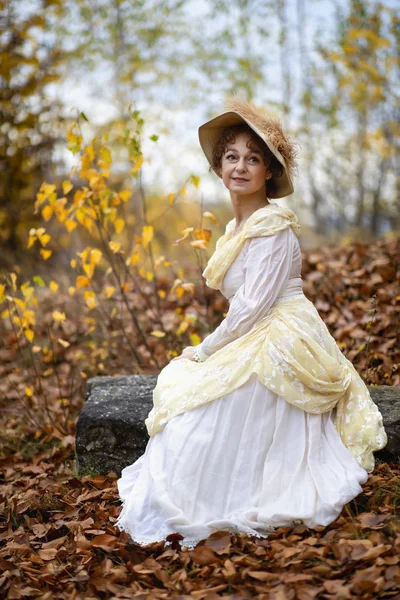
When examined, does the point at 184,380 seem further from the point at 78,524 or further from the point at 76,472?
the point at 76,472

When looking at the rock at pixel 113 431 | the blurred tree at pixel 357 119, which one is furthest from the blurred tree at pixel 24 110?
the rock at pixel 113 431

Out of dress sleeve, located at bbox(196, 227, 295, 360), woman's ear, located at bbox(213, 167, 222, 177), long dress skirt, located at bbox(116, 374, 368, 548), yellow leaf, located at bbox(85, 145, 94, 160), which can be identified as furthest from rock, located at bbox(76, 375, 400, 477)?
yellow leaf, located at bbox(85, 145, 94, 160)

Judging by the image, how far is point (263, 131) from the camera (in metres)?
2.66

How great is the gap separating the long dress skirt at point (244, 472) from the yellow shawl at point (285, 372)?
0.05m

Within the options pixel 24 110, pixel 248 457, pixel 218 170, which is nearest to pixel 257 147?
pixel 218 170

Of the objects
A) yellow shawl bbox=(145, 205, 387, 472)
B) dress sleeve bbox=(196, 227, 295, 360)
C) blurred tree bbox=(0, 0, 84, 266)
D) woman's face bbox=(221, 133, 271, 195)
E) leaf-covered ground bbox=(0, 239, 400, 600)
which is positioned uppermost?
blurred tree bbox=(0, 0, 84, 266)

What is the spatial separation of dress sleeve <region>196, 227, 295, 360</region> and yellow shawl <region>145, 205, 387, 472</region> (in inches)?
1.8

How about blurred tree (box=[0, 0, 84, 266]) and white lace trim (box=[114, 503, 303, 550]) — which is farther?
blurred tree (box=[0, 0, 84, 266])

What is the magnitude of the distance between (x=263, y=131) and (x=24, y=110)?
23.5 feet

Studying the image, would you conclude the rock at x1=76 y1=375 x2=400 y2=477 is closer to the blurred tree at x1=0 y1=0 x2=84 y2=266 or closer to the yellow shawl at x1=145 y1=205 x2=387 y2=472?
the yellow shawl at x1=145 y1=205 x2=387 y2=472

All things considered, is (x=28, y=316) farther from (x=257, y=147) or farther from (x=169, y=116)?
(x=169, y=116)

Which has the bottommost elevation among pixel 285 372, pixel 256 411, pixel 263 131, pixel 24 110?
pixel 256 411

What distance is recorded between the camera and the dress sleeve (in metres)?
2.57

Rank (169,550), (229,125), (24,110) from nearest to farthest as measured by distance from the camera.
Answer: (169,550), (229,125), (24,110)
